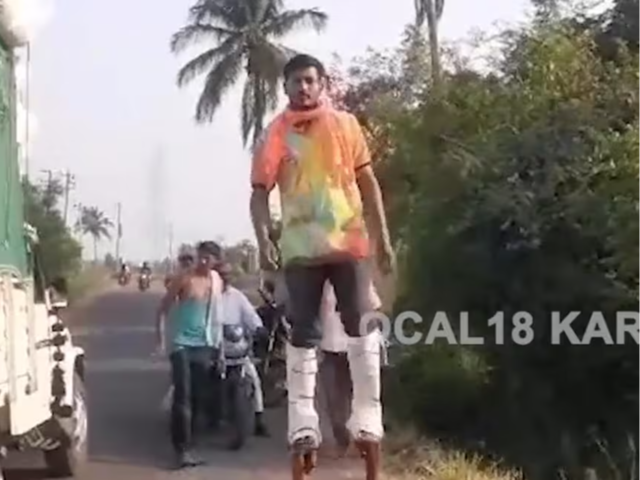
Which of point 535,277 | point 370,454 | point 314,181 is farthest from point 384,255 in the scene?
point 535,277

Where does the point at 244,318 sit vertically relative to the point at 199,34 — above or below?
below

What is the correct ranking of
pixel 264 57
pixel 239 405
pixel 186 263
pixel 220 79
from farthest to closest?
pixel 220 79 < pixel 264 57 < pixel 239 405 < pixel 186 263

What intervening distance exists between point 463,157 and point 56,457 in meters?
7.30

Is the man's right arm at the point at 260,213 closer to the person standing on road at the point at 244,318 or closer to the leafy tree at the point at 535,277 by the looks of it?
the person standing on road at the point at 244,318

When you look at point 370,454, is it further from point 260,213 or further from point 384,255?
point 260,213

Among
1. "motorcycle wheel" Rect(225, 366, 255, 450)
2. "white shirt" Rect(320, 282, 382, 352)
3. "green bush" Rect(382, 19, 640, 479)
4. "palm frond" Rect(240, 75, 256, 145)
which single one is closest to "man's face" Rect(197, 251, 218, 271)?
"motorcycle wheel" Rect(225, 366, 255, 450)

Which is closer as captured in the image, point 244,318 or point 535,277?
point 244,318

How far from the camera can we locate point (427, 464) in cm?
846

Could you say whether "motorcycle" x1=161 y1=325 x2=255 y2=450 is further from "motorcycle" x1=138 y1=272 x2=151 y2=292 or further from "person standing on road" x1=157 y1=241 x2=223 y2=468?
"motorcycle" x1=138 y1=272 x2=151 y2=292

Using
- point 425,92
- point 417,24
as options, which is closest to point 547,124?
point 425,92

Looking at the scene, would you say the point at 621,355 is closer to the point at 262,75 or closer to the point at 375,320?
the point at 375,320

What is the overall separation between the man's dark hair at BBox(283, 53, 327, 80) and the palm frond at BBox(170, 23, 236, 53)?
42.4m

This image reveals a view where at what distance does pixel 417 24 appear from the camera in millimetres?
31094

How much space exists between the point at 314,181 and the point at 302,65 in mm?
491
